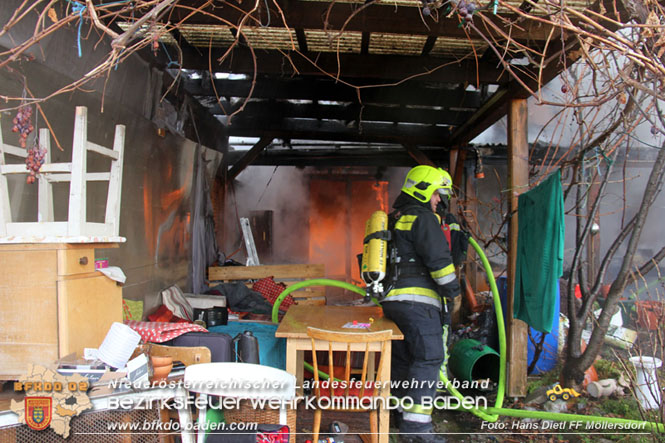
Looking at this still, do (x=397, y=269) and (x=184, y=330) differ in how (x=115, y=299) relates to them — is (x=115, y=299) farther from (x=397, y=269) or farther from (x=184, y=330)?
(x=397, y=269)

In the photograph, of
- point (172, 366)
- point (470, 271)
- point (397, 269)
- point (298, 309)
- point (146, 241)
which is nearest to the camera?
point (172, 366)

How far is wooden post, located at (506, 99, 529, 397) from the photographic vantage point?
4.97 m

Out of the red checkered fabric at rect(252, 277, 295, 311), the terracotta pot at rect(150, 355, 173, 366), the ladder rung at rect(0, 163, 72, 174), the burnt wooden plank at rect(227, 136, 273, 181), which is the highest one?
the burnt wooden plank at rect(227, 136, 273, 181)

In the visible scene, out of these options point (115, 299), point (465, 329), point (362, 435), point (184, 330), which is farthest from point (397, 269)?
point (465, 329)

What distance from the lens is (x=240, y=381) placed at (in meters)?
2.44

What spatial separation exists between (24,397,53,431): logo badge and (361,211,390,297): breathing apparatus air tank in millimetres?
2723

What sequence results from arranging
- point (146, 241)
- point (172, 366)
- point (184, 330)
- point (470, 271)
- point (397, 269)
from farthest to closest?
point (470, 271), point (146, 241), point (397, 269), point (184, 330), point (172, 366)

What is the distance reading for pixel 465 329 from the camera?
6.47 meters

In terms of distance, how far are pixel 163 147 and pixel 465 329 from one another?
511 cm

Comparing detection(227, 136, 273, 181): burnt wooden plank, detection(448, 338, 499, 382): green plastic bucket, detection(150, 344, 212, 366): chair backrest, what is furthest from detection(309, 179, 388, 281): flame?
detection(150, 344, 212, 366): chair backrest

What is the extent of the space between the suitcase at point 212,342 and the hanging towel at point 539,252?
10.0 ft

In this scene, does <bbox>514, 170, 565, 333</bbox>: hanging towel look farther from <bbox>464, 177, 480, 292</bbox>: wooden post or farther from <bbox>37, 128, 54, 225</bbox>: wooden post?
<bbox>464, 177, 480, 292</bbox>: wooden post

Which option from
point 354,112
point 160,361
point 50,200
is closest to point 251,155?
point 354,112

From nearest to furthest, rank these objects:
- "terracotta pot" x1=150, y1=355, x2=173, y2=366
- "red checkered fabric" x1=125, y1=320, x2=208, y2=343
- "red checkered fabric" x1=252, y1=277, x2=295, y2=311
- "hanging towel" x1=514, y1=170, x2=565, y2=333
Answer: "terracotta pot" x1=150, y1=355, x2=173, y2=366 < "red checkered fabric" x1=125, y1=320, x2=208, y2=343 < "hanging towel" x1=514, y1=170, x2=565, y2=333 < "red checkered fabric" x1=252, y1=277, x2=295, y2=311
